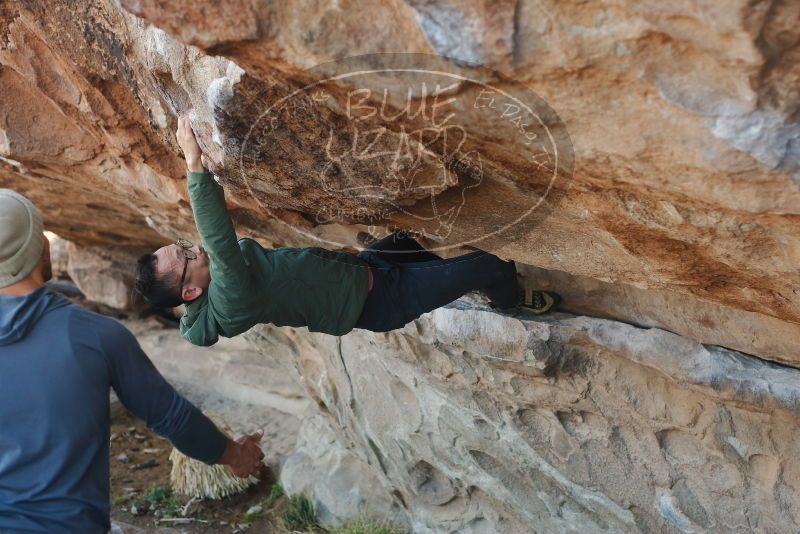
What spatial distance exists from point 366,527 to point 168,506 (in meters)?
1.33

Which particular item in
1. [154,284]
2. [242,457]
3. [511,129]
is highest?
Result: [511,129]

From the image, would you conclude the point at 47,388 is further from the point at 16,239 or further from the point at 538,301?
the point at 538,301

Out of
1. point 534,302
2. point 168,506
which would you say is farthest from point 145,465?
point 534,302

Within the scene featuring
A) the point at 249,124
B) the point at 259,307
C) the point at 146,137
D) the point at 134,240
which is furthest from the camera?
the point at 134,240

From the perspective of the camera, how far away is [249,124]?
174 centimetres

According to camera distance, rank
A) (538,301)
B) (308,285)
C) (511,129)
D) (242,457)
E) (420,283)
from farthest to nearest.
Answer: (538,301), (420,283), (308,285), (242,457), (511,129)

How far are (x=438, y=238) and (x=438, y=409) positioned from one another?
36.2 inches

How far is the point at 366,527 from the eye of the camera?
373 cm

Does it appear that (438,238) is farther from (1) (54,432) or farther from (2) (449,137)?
(1) (54,432)

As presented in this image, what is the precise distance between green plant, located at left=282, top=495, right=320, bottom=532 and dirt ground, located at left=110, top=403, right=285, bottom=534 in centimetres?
7

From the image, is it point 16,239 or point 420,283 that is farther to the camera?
point 420,283

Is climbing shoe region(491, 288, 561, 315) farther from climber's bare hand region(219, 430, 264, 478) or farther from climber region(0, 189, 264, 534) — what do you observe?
climber region(0, 189, 264, 534)

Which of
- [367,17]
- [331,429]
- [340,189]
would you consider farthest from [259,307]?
[331,429]

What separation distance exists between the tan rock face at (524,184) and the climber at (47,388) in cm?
49
